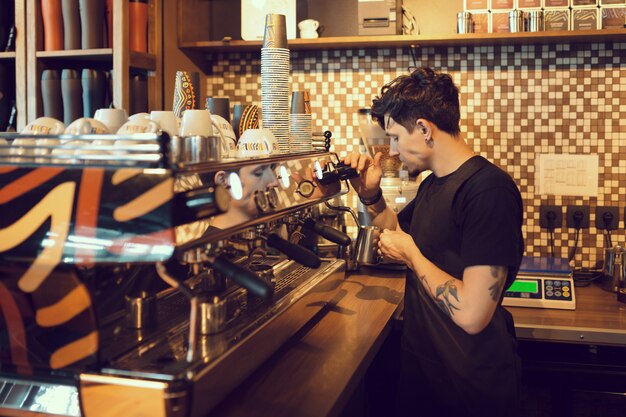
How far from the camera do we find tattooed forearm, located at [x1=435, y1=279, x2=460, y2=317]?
1.63 metres

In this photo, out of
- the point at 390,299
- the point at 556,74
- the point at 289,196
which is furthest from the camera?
the point at 556,74

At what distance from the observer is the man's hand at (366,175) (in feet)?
6.86

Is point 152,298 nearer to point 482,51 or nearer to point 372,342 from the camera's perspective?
point 372,342

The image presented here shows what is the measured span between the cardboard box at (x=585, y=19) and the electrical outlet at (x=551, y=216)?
66 cm

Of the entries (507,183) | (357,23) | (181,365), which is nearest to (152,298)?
(181,365)

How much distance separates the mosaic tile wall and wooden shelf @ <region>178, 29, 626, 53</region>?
0.19ft

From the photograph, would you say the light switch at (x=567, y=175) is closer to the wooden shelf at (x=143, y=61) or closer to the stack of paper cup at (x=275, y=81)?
the stack of paper cup at (x=275, y=81)

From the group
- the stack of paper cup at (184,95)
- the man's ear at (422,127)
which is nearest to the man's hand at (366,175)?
the man's ear at (422,127)

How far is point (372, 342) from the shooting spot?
1.62 meters

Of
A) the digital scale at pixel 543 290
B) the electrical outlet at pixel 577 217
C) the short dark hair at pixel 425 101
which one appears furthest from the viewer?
the electrical outlet at pixel 577 217

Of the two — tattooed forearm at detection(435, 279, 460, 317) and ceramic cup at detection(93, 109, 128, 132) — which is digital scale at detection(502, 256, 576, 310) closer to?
tattooed forearm at detection(435, 279, 460, 317)

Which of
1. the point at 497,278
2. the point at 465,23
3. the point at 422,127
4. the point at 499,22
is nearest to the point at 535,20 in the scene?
the point at 499,22

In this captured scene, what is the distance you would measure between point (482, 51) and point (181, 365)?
6.46ft

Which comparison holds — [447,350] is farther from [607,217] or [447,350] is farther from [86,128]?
[607,217]
